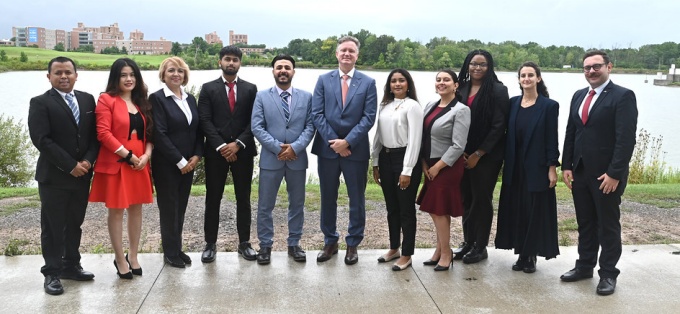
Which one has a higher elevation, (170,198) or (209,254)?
(170,198)

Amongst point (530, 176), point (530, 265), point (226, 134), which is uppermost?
point (226, 134)

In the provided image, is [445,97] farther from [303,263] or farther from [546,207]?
[303,263]

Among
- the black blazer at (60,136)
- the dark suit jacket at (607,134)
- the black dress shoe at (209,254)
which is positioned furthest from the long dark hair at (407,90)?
the black blazer at (60,136)

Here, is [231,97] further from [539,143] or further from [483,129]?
[539,143]

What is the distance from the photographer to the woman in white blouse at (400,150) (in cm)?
474

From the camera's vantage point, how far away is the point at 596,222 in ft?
15.6

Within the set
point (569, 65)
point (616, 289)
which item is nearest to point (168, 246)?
point (616, 289)

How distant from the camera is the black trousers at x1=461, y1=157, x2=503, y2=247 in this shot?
4965 millimetres

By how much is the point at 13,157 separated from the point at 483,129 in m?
9.71

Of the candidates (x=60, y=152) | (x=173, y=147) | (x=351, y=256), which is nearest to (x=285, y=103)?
(x=173, y=147)

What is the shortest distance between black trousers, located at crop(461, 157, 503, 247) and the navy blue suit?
37.4 inches

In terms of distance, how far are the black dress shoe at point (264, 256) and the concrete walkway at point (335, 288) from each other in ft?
0.23

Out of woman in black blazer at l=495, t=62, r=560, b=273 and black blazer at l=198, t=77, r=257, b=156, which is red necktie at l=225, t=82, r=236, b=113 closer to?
black blazer at l=198, t=77, r=257, b=156

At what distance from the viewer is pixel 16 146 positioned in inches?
430
